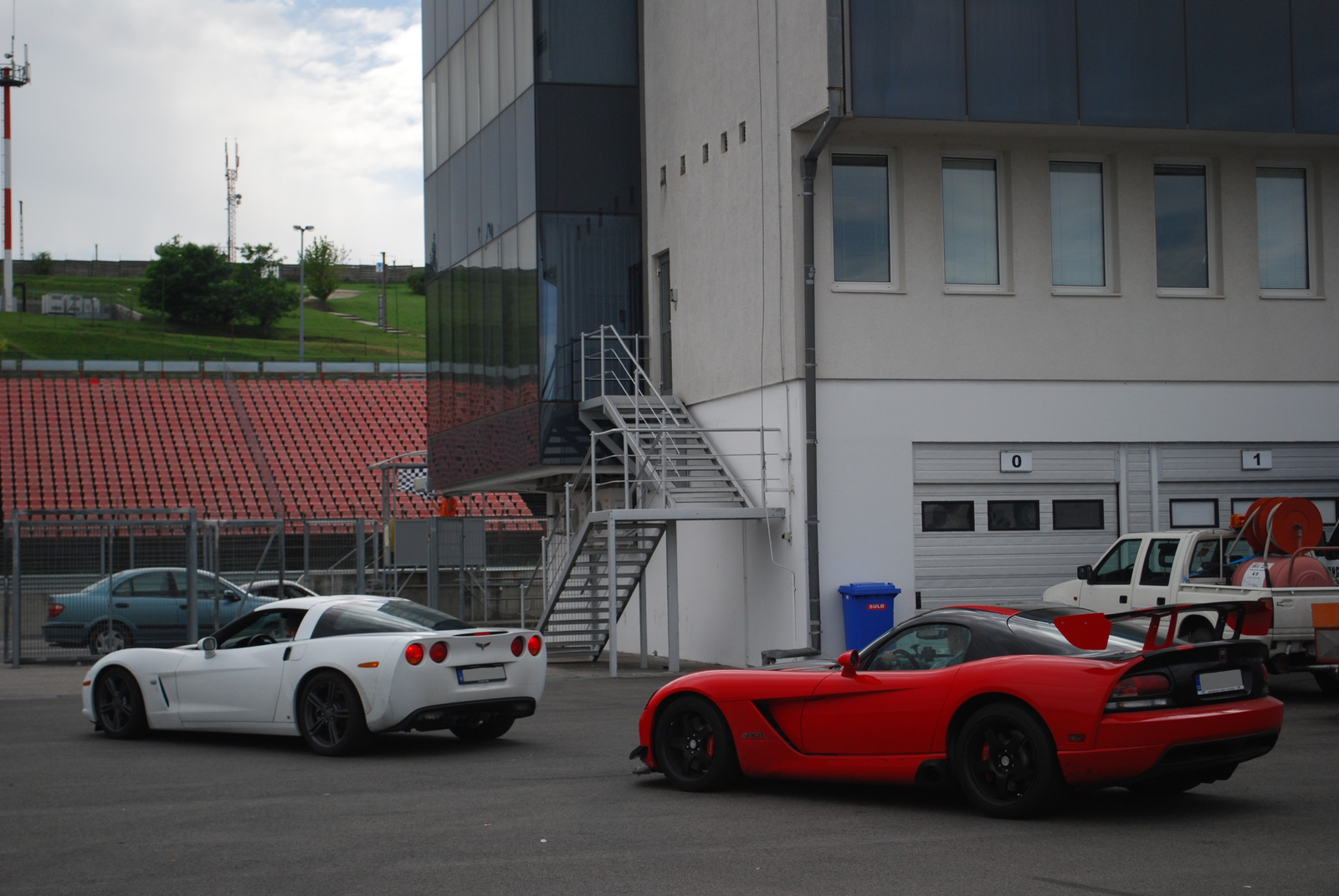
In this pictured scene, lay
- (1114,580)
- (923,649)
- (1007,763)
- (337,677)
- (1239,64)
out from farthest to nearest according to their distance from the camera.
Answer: (1239,64)
(1114,580)
(337,677)
(923,649)
(1007,763)

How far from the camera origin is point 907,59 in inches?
706

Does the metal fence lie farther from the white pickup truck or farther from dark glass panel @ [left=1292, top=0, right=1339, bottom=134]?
dark glass panel @ [left=1292, top=0, right=1339, bottom=134]

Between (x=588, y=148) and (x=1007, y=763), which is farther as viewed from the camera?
(x=588, y=148)

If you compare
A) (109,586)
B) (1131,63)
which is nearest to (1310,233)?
(1131,63)

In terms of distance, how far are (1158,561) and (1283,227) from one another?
7155 mm

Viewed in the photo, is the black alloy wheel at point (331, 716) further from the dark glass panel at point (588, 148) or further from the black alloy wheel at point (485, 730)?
the dark glass panel at point (588, 148)

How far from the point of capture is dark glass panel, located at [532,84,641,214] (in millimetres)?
23703

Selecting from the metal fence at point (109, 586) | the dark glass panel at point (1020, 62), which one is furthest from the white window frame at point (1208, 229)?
the metal fence at point (109, 586)

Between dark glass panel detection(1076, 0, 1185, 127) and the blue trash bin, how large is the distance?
6.54 meters

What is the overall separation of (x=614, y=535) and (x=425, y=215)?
13264 millimetres

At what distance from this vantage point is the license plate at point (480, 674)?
11781mm

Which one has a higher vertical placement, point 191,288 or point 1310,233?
point 191,288

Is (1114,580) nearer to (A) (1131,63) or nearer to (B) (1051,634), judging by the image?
(A) (1131,63)

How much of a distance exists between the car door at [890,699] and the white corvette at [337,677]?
3.70 metres
